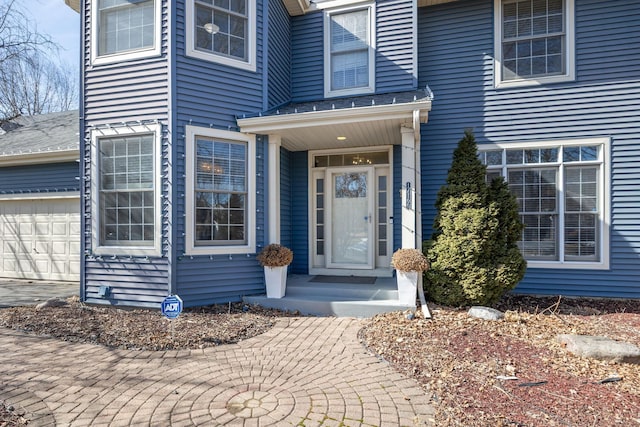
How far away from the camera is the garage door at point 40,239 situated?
7.82 metres

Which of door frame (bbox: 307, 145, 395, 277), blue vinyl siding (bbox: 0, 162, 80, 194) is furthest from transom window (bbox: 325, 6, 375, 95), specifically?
blue vinyl siding (bbox: 0, 162, 80, 194)

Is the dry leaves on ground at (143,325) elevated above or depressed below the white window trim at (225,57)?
below

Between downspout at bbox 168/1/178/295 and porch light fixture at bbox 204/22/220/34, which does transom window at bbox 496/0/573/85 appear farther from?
downspout at bbox 168/1/178/295

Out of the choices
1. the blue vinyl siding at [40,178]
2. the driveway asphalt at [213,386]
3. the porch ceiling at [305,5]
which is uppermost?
the porch ceiling at [305,5]

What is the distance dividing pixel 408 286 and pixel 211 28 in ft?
16.6

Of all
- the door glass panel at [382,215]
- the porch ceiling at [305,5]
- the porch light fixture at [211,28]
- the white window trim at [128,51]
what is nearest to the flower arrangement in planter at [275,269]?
the door glass panel at [382,215]

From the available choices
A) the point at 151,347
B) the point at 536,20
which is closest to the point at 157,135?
the point at 151,347

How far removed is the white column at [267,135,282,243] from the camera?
6.11m

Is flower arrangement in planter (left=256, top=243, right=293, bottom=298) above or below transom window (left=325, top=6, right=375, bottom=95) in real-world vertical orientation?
below

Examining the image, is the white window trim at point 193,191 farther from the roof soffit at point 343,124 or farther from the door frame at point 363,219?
the door frame at point 363,219

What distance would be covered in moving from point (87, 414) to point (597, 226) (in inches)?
293

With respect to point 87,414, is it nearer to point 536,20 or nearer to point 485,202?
point 485,202

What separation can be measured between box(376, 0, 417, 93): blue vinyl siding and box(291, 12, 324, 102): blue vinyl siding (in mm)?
1167

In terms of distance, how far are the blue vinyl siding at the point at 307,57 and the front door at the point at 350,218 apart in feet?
5.51
